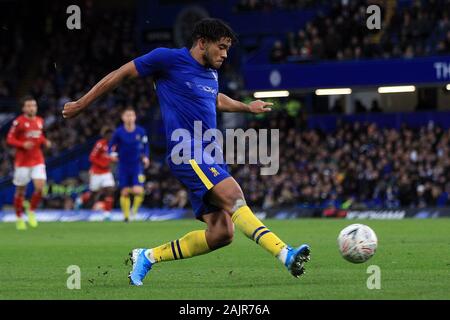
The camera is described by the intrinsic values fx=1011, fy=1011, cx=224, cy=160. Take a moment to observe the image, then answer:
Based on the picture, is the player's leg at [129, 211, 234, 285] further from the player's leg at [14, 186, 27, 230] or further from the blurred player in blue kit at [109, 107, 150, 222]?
the blurred player in blue kit at [109, 107, 150, 222]

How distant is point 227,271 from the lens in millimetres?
10867

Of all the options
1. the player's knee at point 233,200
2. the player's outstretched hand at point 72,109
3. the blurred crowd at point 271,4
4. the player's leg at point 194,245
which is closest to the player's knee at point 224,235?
the player's leg at point 194,245

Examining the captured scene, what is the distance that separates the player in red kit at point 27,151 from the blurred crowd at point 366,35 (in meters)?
13.0

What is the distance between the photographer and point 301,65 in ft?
105

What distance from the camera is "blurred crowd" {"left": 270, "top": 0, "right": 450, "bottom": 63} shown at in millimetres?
30500

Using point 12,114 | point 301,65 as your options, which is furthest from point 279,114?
point 12,114

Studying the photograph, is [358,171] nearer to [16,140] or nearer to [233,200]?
[16,140]

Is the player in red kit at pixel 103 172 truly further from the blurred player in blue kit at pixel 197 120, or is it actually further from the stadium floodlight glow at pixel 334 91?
the blurred player in blue kit at pixel 197 120

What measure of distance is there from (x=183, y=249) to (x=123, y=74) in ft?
5.86

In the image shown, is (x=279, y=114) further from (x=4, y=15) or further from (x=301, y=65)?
(x=4, y=15)

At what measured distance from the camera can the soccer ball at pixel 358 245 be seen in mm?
9477

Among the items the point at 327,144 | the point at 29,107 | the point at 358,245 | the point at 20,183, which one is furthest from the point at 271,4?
the point at 358,245

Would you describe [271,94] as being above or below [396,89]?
below

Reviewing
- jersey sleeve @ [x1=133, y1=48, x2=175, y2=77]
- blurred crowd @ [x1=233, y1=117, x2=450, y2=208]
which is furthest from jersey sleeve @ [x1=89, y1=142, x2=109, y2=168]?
jersey sleeve @ [x1=133, y1=48, x2=175, y2=77]
